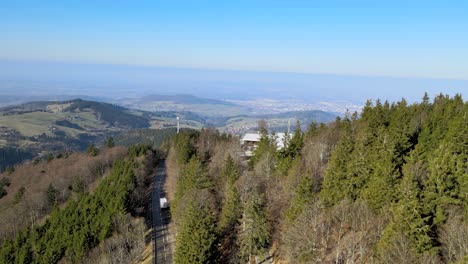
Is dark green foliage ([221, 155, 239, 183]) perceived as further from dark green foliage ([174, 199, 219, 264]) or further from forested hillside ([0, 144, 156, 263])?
forested hillside ([0, 144, 156, 263])

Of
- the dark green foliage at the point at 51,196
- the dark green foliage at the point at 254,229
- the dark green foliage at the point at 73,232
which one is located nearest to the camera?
the dark green foliage at the point at 254,229

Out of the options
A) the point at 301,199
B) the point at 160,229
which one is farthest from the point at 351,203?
the point at 160,229

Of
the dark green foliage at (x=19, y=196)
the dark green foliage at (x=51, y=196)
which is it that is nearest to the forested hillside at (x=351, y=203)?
the dark green foliage at (x=51, y=196)

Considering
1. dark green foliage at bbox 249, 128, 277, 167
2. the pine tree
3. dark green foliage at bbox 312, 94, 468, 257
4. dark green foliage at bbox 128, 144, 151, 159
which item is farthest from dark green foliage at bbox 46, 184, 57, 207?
the pine tree

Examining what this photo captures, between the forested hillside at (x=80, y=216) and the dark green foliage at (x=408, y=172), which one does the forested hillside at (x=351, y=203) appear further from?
the forested hillside at (x=80, y=216)

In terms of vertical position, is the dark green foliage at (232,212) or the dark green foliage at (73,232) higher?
the dark green foliage at (232,212)

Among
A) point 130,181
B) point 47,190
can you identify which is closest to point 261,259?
point 130,181
